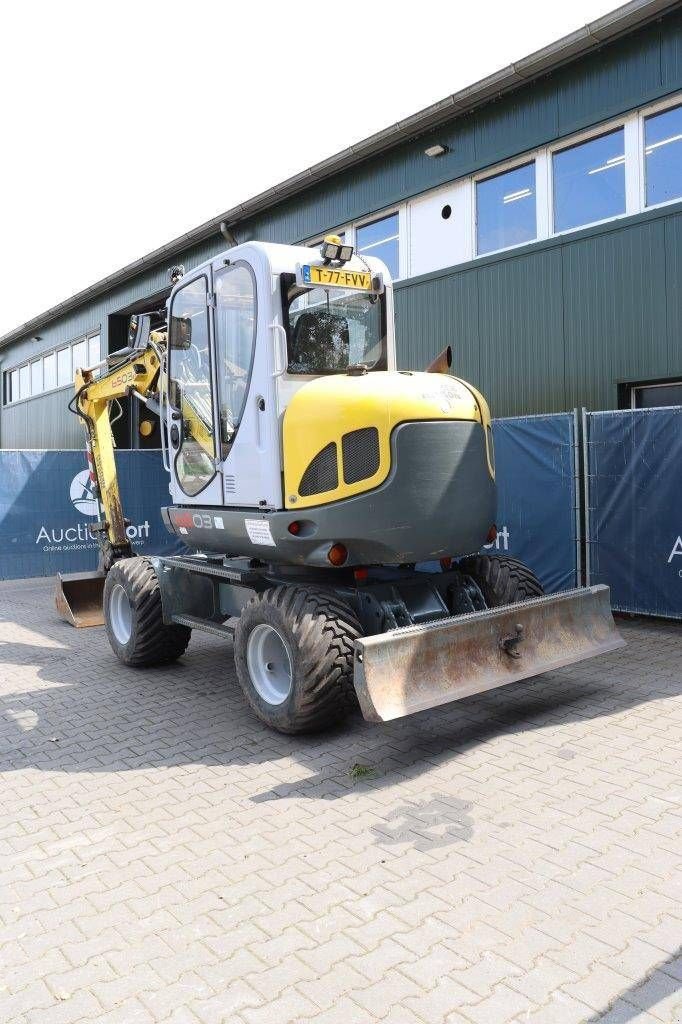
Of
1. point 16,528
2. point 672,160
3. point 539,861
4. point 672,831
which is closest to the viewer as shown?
point 539,861

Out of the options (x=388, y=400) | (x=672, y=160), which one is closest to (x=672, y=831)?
(x=388, y=400)

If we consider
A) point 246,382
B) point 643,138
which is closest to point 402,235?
point 643,138

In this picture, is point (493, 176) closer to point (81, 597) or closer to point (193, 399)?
point (193, 399)

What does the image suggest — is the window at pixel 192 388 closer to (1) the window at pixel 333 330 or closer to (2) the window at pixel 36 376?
(1) the window at pixel 333 330

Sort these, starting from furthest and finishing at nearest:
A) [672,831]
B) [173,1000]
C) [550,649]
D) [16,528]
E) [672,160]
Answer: [16,528] < [672,160] < [550,649] < [672,831] < [173,1000]

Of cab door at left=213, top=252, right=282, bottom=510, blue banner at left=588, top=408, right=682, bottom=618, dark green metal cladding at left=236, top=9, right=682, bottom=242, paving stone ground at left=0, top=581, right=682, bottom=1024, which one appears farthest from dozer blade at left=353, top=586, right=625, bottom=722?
dark green metal cladding at left=236, top=9, right=682, bottom=242

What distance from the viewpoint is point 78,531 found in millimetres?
13531

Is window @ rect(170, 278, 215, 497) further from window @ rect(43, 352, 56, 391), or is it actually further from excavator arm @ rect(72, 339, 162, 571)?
window @ rect(43, 352, 56, 391)

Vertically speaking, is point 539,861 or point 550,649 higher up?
point 550,649

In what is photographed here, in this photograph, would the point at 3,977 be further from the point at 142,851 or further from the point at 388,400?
the point at 388,400

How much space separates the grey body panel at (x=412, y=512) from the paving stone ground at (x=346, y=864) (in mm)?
1239

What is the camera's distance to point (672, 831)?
3.81 metres

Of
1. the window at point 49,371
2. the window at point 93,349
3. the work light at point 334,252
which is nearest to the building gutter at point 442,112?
the window at point 93,349

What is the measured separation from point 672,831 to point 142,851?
2545mm
